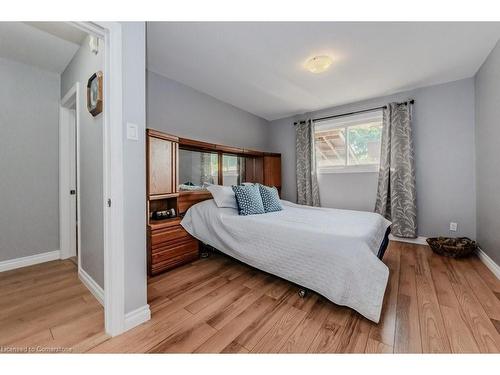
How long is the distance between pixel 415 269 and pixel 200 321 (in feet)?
7.66

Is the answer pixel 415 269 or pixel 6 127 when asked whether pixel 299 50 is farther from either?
pixel 6 127

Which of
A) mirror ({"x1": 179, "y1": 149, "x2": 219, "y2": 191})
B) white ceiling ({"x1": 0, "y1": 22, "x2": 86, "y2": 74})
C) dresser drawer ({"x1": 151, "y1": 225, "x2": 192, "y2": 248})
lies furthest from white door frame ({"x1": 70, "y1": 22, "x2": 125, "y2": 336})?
mirror ({"x1": 179, "y1": 149, "x2": 219, "y2": 191})

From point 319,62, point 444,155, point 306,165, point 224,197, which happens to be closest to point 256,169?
point 306,165

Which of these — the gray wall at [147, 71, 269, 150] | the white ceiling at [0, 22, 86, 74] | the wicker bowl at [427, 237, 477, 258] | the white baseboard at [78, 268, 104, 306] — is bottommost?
the white baseboard at [78, 268, 104, 306]

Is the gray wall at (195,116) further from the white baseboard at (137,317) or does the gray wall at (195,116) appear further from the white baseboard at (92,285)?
the white baseboard at (137,317)

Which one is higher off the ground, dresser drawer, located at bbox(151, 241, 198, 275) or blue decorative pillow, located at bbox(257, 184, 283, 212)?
blue decorative pillow, located at bbox(257, 184, 283, 212)

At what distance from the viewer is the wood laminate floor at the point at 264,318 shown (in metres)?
1.24

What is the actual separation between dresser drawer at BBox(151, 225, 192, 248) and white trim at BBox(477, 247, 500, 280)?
326 centimetres

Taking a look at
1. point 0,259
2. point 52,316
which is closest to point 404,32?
point 52,316

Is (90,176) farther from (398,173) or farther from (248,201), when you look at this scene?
(398,173)

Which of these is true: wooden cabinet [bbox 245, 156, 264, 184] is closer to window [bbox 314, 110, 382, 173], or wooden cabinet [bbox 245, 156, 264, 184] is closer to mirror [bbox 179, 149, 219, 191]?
mirror [bbox 179, 149, 219, 191]

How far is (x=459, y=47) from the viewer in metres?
2.14

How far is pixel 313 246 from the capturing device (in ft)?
5.61

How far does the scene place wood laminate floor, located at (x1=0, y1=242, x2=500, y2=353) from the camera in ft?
4.07
